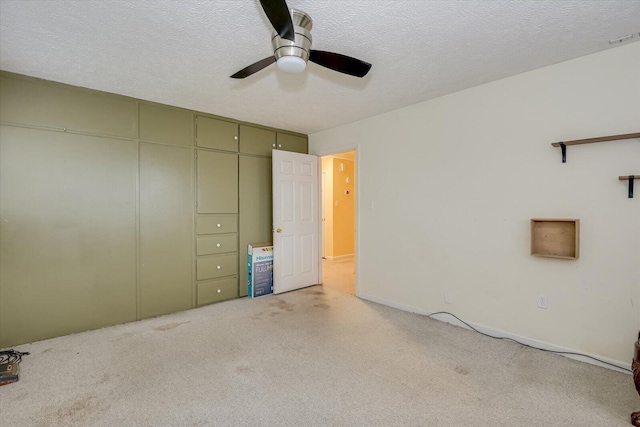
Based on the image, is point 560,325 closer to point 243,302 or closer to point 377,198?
point 377,198

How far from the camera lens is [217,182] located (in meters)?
3.79

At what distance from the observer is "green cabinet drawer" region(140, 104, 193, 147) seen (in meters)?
3.24

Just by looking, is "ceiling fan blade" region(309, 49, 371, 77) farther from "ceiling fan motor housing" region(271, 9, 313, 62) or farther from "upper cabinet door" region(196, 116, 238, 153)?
"upper cabinet door" region(196, 116, 238, 153)

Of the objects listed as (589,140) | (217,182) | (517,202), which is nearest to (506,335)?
(517,202)

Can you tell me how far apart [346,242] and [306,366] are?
4.86 metres

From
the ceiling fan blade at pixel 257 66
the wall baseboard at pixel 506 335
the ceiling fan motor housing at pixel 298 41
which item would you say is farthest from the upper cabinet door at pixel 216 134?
the wall baseboard at pixel 506 335

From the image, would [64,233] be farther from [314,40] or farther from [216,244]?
[314,40]

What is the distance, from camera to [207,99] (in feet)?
10.6

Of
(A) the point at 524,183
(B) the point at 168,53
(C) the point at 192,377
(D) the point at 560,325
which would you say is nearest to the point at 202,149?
(B) the point at 168,53

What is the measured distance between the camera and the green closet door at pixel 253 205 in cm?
404

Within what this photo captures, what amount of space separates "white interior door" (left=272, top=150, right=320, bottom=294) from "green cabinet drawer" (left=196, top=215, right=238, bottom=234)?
1.83 feet

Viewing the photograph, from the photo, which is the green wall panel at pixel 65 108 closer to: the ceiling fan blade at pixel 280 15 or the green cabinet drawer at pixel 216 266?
the green cabinet drawer at pixel 216 266

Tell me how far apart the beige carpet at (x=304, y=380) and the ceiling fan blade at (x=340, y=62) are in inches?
85.0

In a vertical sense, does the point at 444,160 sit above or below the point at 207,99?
below
